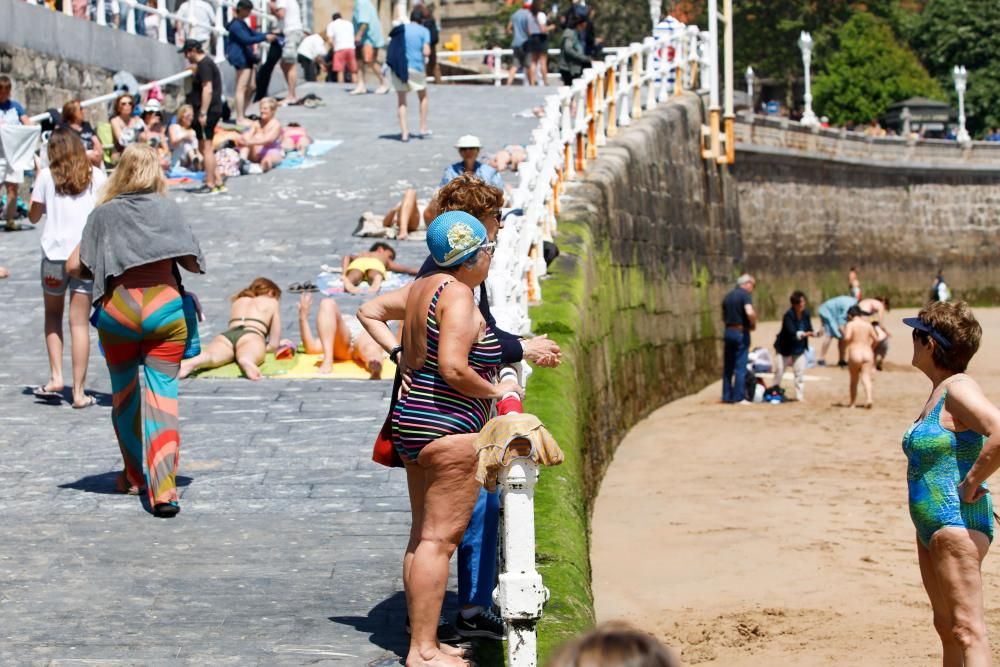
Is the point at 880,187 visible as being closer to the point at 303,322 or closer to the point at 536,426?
the point at 303,322

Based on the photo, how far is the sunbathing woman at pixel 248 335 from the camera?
10.8 meters

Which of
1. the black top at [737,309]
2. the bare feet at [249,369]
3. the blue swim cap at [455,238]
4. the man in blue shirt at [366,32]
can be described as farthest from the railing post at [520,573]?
the man in blue shirt at [366,32]

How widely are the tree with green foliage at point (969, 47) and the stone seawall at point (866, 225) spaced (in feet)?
42.8

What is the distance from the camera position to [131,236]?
24.9 ft

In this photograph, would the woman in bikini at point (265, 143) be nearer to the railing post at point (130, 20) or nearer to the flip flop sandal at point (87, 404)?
the railing post at point (130, 20)

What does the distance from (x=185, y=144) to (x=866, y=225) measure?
25.4 m

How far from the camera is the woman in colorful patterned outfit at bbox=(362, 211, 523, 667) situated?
5398 millimetres

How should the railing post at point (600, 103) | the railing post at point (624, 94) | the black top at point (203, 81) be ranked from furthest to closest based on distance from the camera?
Answer: the railing post at point (624, 94), the railing post at point (600, 103), the black top at point (203, 81)

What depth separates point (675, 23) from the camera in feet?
74.5

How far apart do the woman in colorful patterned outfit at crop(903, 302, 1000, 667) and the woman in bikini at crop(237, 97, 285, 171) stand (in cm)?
1344

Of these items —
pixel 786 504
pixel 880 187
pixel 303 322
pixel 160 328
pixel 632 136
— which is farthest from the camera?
pixel 880 187

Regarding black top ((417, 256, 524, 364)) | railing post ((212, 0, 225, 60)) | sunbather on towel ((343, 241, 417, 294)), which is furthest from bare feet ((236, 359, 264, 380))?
railing post ((212, 0, 225, 60))

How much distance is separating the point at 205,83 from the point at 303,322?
267 inches

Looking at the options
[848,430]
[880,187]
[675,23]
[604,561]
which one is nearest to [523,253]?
[604,561]
